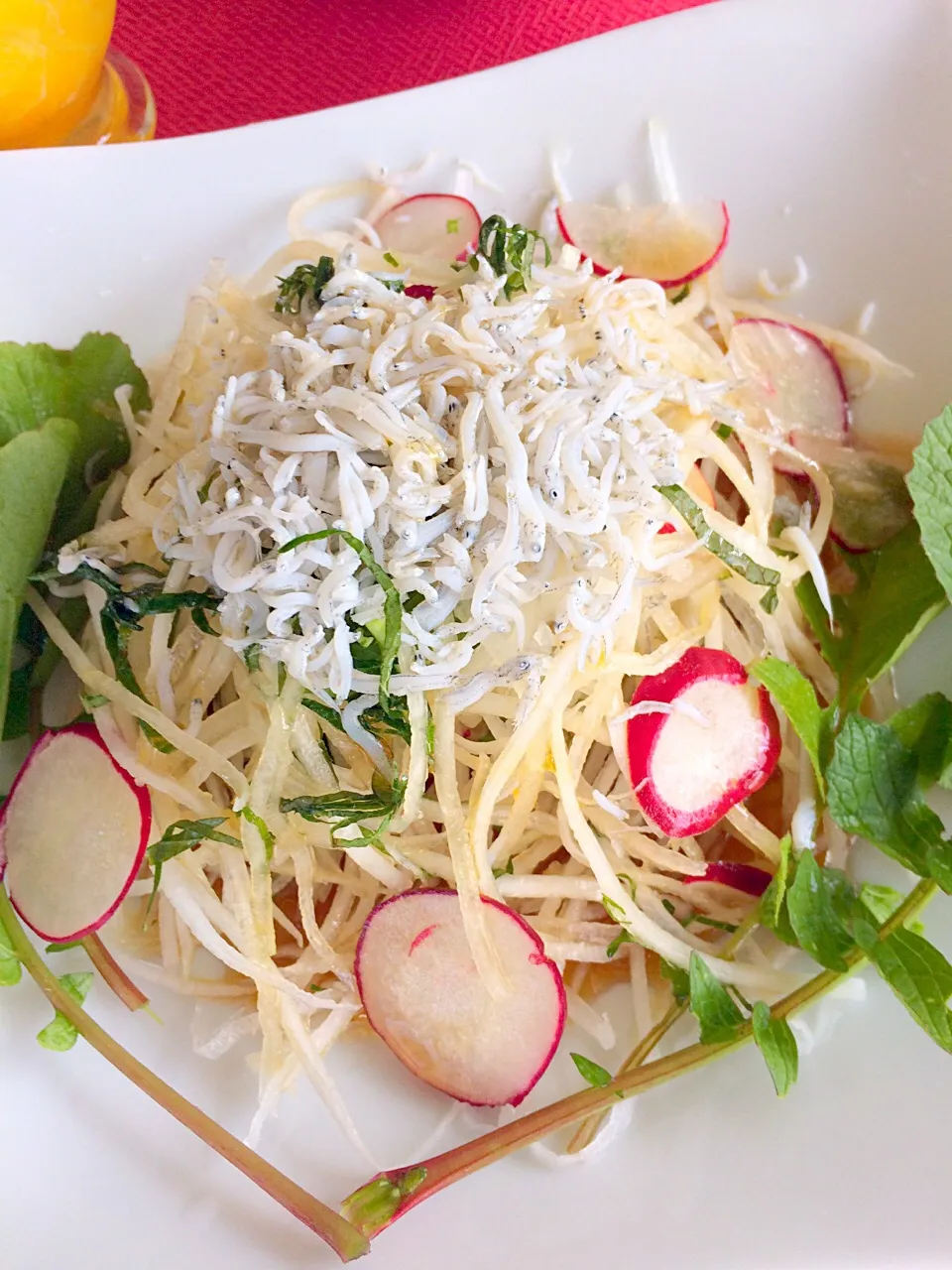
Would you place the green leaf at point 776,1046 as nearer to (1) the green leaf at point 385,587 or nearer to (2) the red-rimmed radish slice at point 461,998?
(2) the red-rimmed radish slice at point 461,998

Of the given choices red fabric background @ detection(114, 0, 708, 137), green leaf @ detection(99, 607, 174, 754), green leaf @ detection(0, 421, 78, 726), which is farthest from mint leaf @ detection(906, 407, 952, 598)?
red fabric background @ detection(114, 0, 708, 137)

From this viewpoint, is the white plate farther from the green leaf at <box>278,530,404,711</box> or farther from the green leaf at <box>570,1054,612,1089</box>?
the green leaf at <box>278,530,404,711</box>

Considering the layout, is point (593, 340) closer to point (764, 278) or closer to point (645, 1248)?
point (764, 278)

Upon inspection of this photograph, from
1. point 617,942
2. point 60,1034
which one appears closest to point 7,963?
point 60,1034

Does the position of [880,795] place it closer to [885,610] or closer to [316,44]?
[885,610]

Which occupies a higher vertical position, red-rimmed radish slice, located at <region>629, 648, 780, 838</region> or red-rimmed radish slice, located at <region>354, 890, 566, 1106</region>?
red-rimmed radish slice, located at <region>629, 648, 780, 838</region>

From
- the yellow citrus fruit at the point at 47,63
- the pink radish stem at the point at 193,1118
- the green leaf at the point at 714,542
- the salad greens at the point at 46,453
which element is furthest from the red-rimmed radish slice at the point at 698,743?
the yellow citrus fruit at the point at 47,63

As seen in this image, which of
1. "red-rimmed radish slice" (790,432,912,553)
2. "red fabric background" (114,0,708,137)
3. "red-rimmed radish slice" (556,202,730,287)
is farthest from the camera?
"red fabric background" (114,0,708,137)

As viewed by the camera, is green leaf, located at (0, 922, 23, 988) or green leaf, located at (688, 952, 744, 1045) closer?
green leaf, located at (688, 952, 744, 1045)
